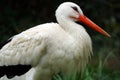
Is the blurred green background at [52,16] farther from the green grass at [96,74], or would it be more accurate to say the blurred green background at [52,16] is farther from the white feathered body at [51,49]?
the white feathered body at [51,49]

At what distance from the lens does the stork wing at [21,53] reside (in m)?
6.63

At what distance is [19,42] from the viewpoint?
22.2 ft

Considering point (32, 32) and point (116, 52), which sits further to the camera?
point (116, 52)

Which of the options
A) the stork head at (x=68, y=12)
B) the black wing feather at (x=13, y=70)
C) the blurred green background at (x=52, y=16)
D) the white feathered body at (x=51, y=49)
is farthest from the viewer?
the blurred green background at (x=52, y=16)

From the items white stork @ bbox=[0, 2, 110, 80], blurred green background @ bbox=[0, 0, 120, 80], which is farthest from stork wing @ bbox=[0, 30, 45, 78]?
blurred green background @ bbox=[0, 0, 120, 80]

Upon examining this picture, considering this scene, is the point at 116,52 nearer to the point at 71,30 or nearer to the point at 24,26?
the point at 24,26

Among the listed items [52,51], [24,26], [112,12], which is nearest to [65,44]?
[52,51]

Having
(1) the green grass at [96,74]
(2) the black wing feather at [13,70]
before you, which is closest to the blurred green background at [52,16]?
(1) the green grass at [96,74]

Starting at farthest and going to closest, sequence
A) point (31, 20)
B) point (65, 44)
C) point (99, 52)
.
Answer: point (31, 20)
point (99, 52)
point (65, 44)

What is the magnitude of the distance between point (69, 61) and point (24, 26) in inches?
157

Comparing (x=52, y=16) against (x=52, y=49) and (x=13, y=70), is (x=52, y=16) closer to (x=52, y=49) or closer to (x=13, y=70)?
(x=13, y=70)

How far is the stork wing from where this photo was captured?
261 inches

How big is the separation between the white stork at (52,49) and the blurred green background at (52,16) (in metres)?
3.18

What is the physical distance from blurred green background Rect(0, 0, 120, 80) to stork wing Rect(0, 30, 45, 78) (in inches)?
125
